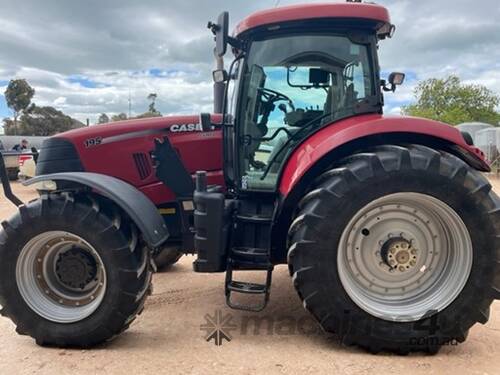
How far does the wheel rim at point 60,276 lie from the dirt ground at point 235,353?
0.30 meters

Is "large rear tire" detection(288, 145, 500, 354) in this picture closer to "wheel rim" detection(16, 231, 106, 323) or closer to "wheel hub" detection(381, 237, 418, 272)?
"wheel hub" detection(381, 237, 418, 272)

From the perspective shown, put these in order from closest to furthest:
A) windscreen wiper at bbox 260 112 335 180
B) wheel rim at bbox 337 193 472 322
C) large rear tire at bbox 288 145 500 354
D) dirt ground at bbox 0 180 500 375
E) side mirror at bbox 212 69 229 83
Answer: dirt ground at bbox 0 180 500 375 < large rear tire at bbox 288 145 500 354 < wheel rim at bbox 337 193 472 322 < windscreen wiper at bbox 260 112 335 180 < side mirror at bbox 212 69 229 83

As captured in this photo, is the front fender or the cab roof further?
the cab roof

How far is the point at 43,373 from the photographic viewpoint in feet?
9.43

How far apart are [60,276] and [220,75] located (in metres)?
2.05

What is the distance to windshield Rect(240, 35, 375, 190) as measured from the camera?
11.5 feet

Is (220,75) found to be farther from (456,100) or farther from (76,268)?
(456,100)

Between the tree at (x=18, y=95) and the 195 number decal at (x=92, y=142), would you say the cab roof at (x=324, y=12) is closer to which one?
the 195 number decal at (x=92, y=142)

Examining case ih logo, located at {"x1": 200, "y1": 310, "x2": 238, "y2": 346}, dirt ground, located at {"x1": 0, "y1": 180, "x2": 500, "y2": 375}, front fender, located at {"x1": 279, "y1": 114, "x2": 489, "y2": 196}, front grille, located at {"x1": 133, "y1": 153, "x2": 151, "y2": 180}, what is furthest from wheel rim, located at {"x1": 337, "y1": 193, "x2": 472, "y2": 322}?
front grille, located at {"x1": 133, "y1": 153, "x2": 151, "y2": 180}

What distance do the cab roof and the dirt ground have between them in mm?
2374

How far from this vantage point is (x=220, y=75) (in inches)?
150

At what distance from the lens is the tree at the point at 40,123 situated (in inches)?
1683

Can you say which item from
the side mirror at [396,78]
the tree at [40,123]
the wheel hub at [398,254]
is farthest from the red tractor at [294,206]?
the tree at [40,123]

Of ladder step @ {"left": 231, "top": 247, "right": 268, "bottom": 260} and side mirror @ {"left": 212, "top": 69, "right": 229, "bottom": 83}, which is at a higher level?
side mirror @ {"left": 212, "top": 69, "right": 229, "bottom": 83}
